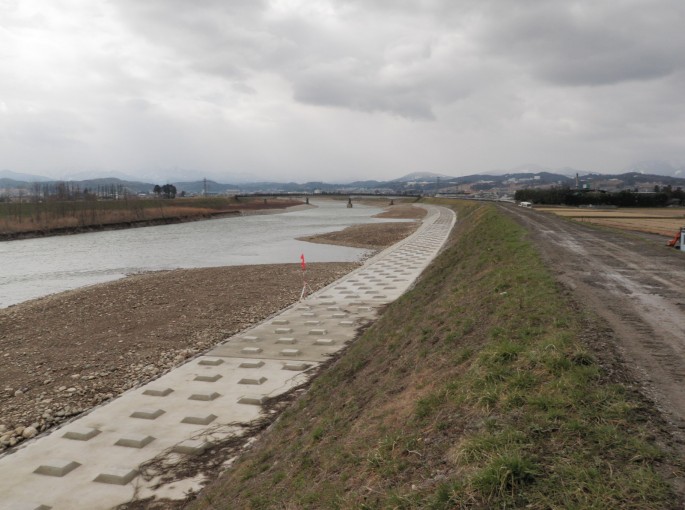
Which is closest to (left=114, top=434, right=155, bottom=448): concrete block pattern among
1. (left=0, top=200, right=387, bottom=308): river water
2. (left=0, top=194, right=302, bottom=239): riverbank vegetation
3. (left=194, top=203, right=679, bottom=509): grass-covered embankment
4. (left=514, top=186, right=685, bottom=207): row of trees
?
(left=194, top=203, right=679, bottom=509): grass-covered embankment

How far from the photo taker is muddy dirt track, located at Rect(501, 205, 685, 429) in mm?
5055

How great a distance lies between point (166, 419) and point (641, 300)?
348 inches

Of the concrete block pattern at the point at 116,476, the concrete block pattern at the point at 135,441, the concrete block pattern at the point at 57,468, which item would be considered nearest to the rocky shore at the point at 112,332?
the concrete block pattern at the point at 57,468

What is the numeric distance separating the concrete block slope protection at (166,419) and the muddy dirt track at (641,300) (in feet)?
18.5

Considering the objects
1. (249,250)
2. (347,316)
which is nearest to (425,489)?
(347,316)

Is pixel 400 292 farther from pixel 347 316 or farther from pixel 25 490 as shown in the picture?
pixel 25 490

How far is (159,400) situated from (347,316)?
7.10m

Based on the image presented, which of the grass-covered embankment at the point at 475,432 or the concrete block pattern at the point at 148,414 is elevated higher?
the grass-covered embankment at the point at 475,432

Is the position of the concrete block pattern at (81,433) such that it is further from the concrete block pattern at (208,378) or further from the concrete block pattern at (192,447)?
the concrete block pattern at (208,378)

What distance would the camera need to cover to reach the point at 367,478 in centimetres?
430

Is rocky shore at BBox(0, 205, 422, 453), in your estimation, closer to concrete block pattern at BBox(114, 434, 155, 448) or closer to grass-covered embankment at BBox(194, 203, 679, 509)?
concrete block pattern at BBox(114, 434, 155, 448)

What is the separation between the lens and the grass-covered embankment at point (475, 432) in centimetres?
344

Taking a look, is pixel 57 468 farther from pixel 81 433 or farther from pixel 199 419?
pixel 199 419

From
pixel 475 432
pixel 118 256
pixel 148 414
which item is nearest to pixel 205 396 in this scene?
pixel 148 414
